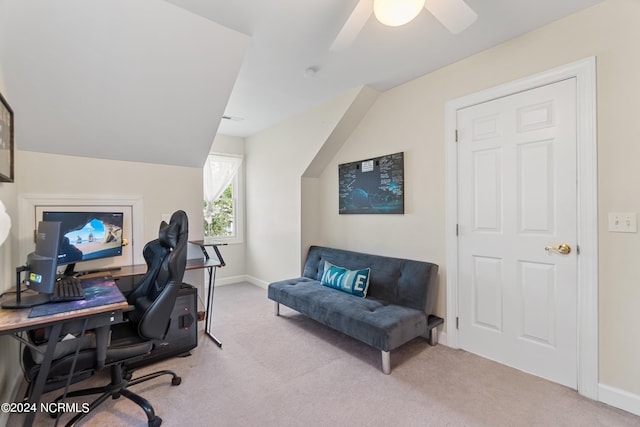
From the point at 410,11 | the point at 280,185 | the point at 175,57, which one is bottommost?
the point at 280,185

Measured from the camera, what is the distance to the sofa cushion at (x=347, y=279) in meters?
2.88

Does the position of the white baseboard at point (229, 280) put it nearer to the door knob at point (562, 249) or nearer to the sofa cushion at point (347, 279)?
the sofa cushion at point (347, 279)

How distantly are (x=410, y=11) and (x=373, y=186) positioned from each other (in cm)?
195

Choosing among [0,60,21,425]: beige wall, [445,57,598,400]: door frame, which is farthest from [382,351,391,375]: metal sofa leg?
[0,60,21,425]: beige wall

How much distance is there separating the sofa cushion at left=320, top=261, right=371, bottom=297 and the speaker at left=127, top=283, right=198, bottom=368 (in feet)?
4.40

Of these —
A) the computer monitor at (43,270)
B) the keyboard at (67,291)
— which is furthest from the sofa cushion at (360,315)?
the computer monitor at (43,270)

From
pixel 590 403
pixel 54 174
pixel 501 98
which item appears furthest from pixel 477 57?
pixel 54 174

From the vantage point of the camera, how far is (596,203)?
1.85 metres

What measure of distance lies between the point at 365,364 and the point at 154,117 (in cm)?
268

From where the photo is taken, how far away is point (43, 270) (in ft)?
5.00

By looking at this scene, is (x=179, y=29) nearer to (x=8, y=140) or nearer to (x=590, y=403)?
(x=8, y=140)

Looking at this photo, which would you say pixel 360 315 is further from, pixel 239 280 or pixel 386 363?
pixel 239 280

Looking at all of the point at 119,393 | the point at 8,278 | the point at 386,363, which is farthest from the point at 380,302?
the point at 8,278

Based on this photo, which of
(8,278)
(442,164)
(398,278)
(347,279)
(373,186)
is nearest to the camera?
(8,278)
